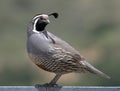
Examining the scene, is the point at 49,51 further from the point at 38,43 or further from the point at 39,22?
the point at 39,22

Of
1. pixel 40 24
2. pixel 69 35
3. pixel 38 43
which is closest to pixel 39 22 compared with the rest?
pixel 40 24

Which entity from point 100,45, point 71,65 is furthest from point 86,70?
point 100,45

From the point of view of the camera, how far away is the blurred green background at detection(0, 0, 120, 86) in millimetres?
17156

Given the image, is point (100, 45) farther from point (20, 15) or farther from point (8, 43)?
point (20, 15)

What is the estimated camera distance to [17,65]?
18875mm

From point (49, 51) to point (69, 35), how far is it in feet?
41.6

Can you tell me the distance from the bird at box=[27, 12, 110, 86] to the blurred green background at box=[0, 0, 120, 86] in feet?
21.4

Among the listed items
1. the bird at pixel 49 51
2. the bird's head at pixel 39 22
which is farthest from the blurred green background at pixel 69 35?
the bird's head at pixel 39 22

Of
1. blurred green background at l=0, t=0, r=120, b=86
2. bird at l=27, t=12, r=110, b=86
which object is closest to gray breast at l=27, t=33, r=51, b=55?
bird at l=27, t=12, r=110, b=86

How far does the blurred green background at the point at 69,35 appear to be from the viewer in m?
17.2

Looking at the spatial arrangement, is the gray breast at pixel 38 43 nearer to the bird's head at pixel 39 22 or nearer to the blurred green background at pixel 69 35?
the bird's head at pixel 39 22

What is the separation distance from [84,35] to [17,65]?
4048mm

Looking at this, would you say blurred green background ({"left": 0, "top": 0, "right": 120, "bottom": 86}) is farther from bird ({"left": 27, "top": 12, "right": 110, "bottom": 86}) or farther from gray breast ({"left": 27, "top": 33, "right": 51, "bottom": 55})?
gray breast ({"left": 27, "top": 33, "right": 51, "bottom": 55})

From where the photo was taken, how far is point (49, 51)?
8.88m
